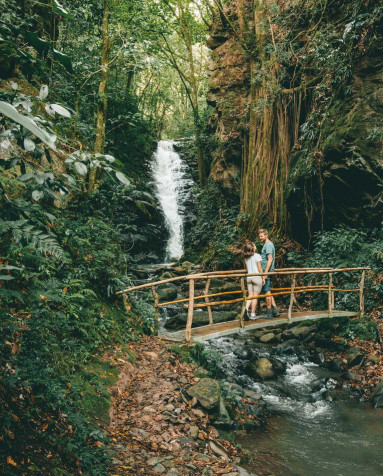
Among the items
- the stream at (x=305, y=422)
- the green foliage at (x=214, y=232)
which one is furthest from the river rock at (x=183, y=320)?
the green foliage at (x=214, y=232)

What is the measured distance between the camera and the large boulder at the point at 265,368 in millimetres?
6707

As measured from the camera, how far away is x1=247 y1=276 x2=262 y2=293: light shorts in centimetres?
677

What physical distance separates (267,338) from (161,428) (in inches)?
195

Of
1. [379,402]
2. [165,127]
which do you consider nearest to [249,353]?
[379,402]

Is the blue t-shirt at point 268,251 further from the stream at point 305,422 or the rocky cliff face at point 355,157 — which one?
the rocky cliff face at point 355,157

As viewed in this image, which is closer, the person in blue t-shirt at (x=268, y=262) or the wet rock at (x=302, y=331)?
the person in blue t-shirt at (x=268, y=262)

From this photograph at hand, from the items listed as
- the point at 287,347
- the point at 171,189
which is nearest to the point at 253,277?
the point at 287,347

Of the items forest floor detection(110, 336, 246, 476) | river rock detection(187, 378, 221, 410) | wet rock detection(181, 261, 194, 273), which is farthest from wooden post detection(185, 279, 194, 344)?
wet rock detection(181, 261, 194, 273)

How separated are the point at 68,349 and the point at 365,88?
9236 millimetres

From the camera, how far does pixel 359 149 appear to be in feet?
27.7

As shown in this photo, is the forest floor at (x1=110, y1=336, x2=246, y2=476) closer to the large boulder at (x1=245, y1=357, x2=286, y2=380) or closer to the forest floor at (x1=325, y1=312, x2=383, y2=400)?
the large boulder at (x1=245, y1=357, x2=286, y2=380)

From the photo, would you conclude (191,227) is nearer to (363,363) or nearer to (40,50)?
(363,363)

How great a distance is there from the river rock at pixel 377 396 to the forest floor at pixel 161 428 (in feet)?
9.90

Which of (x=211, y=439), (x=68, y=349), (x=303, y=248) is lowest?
(x=211, y=439)
